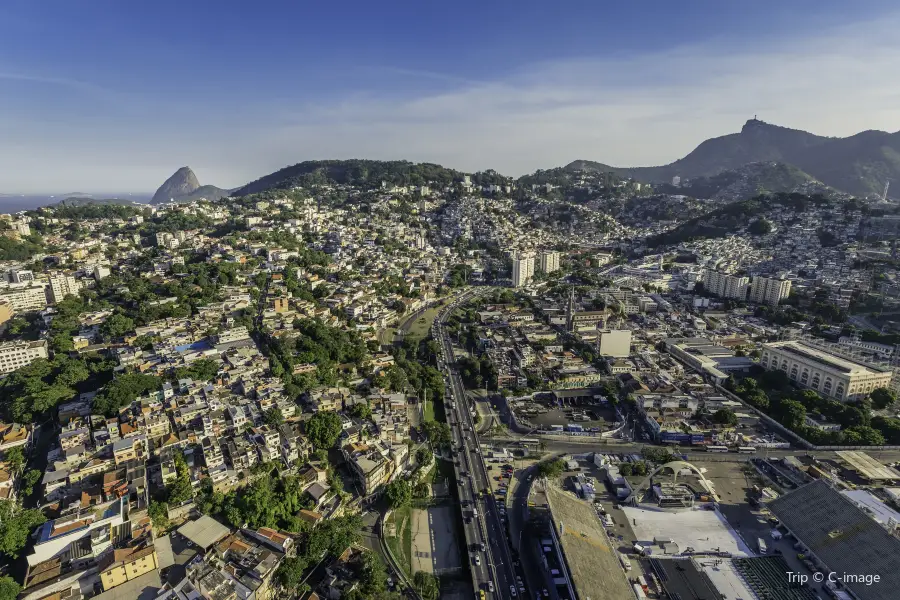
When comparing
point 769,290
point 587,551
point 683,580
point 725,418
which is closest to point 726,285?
point 769,290

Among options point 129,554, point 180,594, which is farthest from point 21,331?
point 180,594

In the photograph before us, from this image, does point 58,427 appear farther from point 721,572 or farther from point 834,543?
point 834,543

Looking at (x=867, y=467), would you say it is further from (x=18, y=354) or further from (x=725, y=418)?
(x=18, y=354)

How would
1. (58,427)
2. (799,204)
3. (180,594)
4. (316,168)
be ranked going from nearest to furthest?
1. (180,594)
2. (58,427)
3. (799,204)
4. (316,168)

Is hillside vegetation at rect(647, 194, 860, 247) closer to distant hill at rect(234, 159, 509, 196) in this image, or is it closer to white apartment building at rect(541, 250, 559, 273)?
white apartment building at rect(541, 250, 559, 273)

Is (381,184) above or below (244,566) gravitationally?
above
